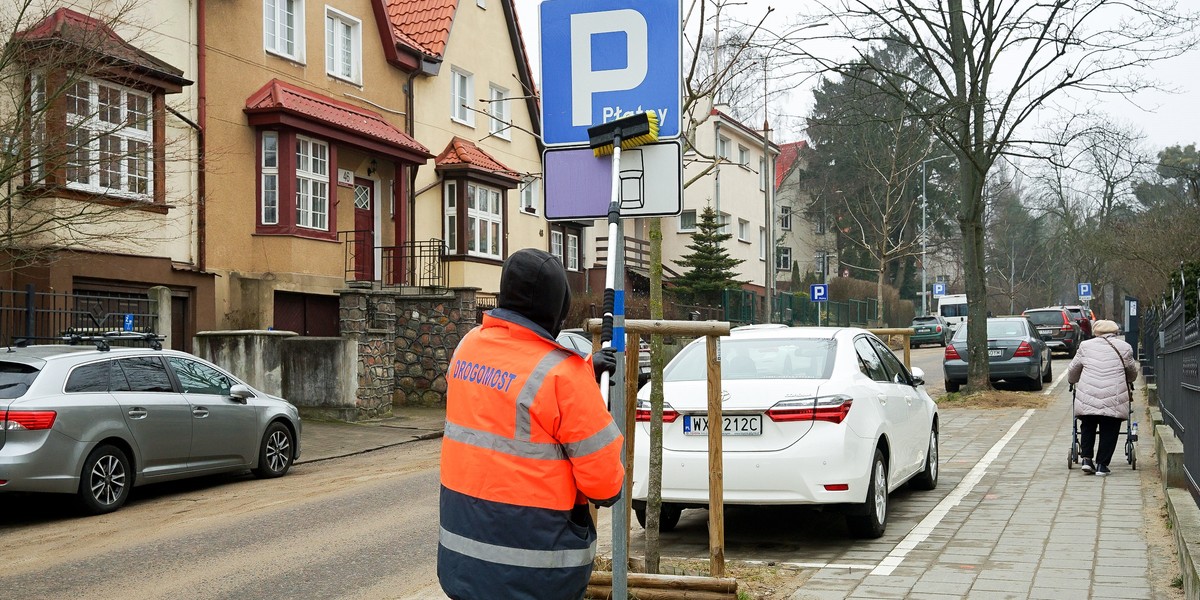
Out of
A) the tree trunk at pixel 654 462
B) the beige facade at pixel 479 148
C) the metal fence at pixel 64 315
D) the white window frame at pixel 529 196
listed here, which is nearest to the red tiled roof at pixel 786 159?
the white window frame at pixel 529 196

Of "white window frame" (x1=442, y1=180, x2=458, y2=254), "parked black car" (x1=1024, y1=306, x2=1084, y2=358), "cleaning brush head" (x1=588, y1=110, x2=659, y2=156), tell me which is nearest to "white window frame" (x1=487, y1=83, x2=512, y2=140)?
"white window frame" (x1=442, y1=180, x2=458, y2=254)

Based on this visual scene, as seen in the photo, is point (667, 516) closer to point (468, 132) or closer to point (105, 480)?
point (105, 480)

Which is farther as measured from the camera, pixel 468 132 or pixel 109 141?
pixel 468 132

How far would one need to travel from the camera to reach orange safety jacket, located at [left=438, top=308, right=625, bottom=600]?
3.36 metres

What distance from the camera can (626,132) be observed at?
4.89 meters

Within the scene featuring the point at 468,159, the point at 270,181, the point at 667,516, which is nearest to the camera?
the point at 667,516

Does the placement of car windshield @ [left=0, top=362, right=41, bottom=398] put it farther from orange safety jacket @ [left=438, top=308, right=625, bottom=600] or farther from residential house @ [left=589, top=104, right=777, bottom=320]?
residential house @ [left=589, top=104, right=777, bottom=320]

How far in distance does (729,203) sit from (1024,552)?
4255cm

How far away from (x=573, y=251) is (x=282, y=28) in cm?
1658

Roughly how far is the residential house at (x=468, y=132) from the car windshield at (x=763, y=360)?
16850 millimetres

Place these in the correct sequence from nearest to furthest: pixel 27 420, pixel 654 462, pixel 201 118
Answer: pixel 654 462 → pixel 27 420 → pixel 201 118

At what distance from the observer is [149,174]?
17.3 m

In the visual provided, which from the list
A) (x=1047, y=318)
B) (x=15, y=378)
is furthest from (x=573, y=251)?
(x=15, y=378)

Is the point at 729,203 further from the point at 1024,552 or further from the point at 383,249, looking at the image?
the point at 1024,552
